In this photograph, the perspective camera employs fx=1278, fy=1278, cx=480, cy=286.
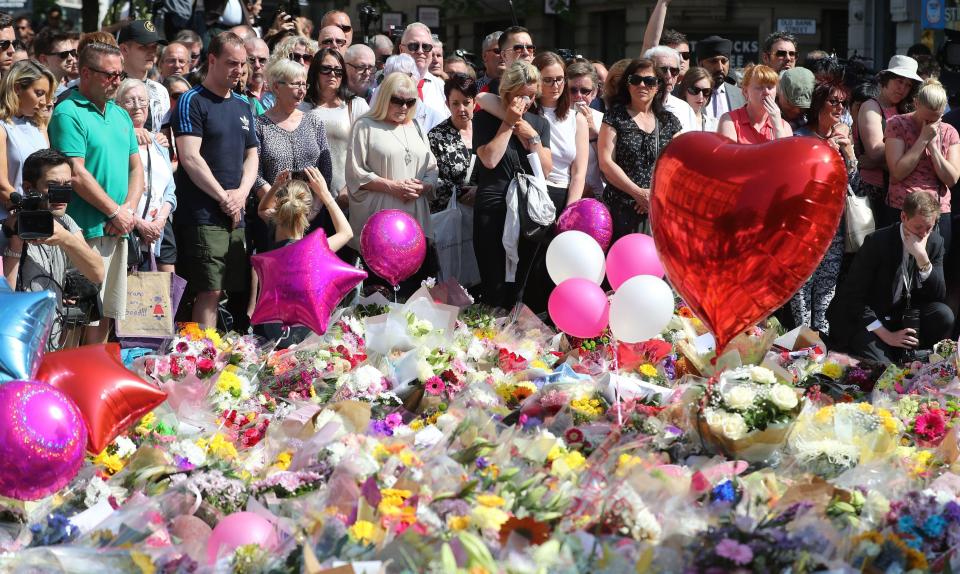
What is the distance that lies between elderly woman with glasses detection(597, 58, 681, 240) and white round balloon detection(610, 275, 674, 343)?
1.99 metres

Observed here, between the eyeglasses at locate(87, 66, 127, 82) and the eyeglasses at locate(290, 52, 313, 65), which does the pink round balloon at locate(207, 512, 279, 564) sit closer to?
the eyeglasses at locate(87, 66, 127, 82)

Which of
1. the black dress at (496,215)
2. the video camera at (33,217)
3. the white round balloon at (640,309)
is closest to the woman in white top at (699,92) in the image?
the black dress at (496,215)

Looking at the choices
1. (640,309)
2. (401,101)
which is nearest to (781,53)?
(401,101)

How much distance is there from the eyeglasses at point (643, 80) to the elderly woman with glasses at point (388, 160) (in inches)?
46.9

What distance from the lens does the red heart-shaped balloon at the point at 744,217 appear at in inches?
166

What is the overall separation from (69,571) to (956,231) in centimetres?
571

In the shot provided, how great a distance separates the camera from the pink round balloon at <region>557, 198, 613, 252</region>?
660 centimetres

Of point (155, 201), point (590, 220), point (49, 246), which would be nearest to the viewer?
point (49, 246)

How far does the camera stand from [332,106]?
7.37 metres

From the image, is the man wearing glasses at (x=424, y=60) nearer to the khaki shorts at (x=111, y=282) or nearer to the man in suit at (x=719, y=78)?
the man in suit at (x=719, y=78)

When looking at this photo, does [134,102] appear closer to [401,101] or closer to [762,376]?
[401,101]

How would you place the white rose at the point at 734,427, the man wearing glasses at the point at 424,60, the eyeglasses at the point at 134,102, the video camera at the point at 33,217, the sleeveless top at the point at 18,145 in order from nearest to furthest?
the white rose at the point at 734,427, the video camera at the point at 33,217, the sleeveless top at the point at 18,145, the eyeglasses at the point at 134,102, the man wearing glasses at the point at 424,60

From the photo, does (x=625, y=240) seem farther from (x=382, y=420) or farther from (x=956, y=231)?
(x=956, y=231)

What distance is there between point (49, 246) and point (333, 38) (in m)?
3.57
